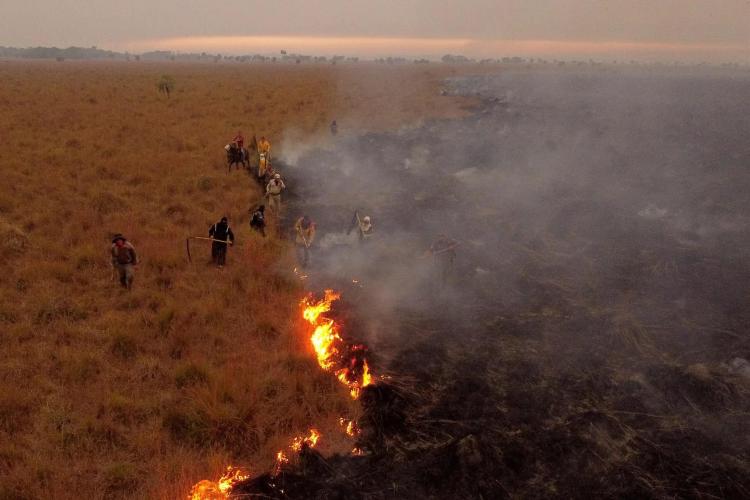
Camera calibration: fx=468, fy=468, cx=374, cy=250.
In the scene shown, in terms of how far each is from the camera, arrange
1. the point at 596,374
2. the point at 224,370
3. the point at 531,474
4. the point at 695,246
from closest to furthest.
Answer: the point at 531,474 < the point at 224,370 < the point at 596,374 < the point at 695,246

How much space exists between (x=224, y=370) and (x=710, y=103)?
37.7 metres

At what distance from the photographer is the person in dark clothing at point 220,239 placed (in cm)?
1084

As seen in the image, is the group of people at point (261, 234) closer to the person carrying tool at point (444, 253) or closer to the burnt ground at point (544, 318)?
the person carrying tool at point (444, 253)

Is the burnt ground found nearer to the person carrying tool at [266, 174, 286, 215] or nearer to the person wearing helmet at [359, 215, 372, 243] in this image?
the person wearing helmet at [359, 215, 372, 243]

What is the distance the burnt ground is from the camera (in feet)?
20.0

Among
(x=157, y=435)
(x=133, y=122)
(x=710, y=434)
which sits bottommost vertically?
(x=710, y=434)

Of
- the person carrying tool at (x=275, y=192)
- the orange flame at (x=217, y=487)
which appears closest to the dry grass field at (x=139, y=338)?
the orange flame at (x=217, y=487)

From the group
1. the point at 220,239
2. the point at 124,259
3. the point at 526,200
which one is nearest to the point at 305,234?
the point at 220,239

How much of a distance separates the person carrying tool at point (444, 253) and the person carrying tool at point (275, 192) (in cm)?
→ 570

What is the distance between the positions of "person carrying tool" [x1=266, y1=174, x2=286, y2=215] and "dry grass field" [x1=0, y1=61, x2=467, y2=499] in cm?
93

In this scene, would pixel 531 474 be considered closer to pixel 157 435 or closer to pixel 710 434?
pixel 710 434

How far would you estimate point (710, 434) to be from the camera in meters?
6.76

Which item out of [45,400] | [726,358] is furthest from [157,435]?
[726,358]

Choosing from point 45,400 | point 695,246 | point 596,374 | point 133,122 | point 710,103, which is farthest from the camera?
point 710,103
